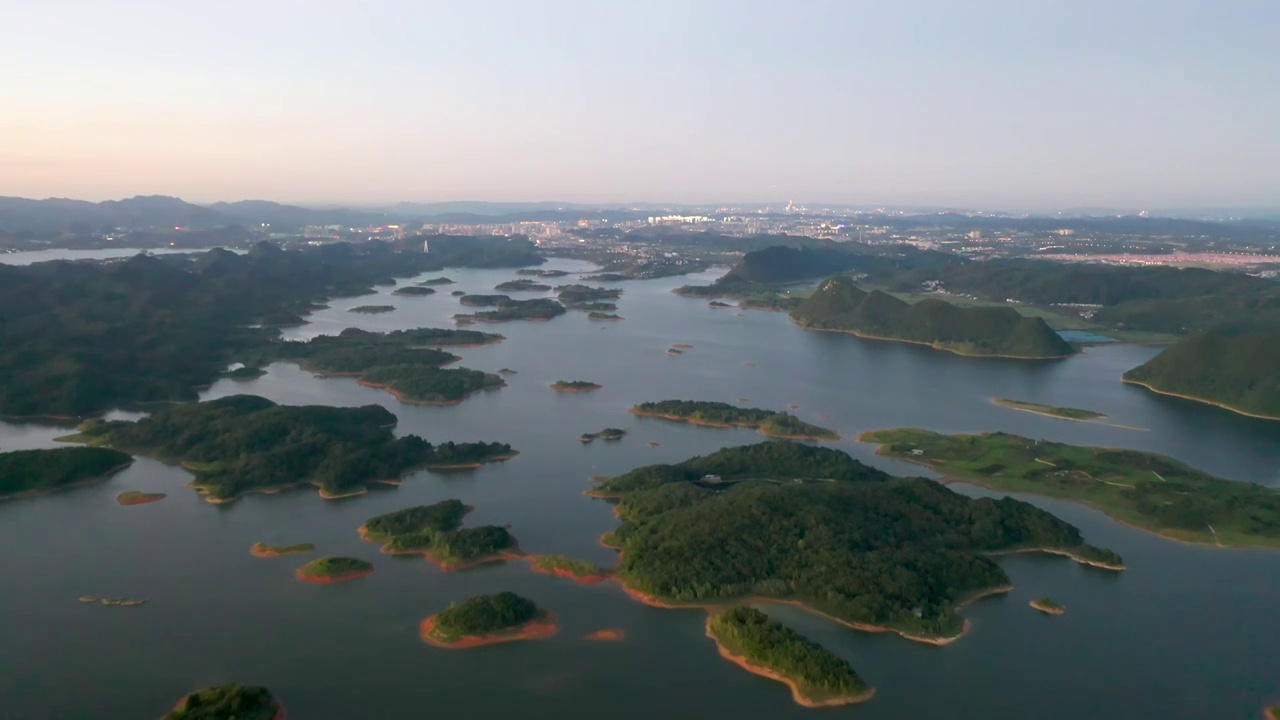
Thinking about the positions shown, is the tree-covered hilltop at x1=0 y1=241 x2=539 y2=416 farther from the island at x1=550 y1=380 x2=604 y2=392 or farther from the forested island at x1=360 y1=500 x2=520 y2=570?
the forested island at x1=360 y1=500 x2=520 y2=570

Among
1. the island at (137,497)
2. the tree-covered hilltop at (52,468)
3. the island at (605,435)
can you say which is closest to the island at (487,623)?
the island at (137,497)

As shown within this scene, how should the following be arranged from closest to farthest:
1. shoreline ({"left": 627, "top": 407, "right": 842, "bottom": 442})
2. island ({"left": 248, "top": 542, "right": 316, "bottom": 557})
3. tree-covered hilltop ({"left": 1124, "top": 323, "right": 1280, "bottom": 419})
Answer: island ({"left": 248, "top": 542, "right": 316, "bottom": 557}) → shoreline ({"left": 627, "top": 407, "right": 842, "bottom": 442}) → tree-covered hilltop ({"left": 1124, "top": 323, "right": 1280, "bottom": 419})

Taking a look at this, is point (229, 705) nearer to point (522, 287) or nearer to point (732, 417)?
point (732, 417)

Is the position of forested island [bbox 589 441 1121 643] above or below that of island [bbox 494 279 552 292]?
below

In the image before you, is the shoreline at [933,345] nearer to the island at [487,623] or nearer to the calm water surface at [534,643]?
the calm water surface at [534,643]

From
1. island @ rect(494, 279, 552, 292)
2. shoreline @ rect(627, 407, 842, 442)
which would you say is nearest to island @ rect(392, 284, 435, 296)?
island @ rect(494, 279, 552, 292)

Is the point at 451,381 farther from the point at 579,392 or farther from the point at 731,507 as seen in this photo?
the point at 731,507

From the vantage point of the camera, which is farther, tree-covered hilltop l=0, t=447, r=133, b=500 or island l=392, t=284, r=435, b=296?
island l=392, t=284, r=435, b=296
